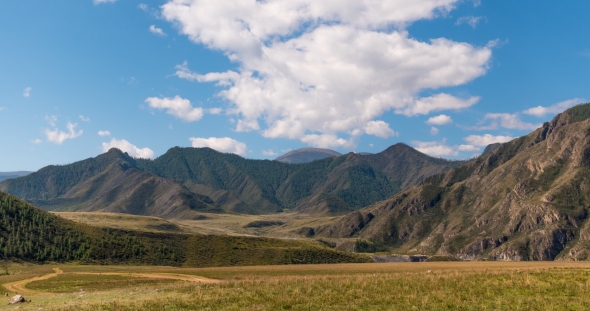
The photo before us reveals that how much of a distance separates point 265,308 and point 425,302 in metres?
12.8

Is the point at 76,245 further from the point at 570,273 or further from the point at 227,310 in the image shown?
the point at 570,273

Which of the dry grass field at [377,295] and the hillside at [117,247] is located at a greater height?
the dry grass field at [377,295]

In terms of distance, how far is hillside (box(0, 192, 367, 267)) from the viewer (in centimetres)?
12875

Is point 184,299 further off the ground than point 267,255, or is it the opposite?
point 184,299

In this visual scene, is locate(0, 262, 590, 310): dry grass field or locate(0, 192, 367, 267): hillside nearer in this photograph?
locate(0, 262, 590, 310): dry grass field

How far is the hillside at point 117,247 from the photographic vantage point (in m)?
129

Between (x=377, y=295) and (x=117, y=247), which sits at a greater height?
(x=377, y=295)

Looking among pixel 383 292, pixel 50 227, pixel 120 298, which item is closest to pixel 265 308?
pixel 383 292

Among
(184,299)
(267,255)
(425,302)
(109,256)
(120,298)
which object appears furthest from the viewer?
(267,255)

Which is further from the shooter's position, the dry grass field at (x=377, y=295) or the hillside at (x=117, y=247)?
the hillside at (x=117, y=247)

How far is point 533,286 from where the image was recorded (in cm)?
3966

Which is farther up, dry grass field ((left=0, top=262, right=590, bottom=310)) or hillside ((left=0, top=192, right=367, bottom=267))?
dry grass field ((left=0, top=262, right=590, bottom=310))

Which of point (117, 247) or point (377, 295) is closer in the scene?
point (377, 295)

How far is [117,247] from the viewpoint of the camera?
139 meters
